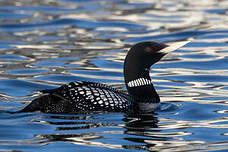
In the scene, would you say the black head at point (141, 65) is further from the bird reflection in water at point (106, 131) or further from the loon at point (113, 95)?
the bird reflection in water at point (106, 131)

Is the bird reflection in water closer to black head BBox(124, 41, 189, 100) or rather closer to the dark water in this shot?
the dark water

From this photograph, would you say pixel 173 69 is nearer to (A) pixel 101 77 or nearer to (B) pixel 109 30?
(A) pixel 101 77

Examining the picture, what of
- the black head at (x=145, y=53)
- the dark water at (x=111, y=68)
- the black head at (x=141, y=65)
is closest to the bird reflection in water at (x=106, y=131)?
the dark water at (x=111, y=68)

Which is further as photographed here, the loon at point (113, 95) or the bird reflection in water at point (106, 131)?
the loon at point (113, 95)

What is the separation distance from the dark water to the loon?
9cm

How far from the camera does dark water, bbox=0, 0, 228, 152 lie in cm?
530

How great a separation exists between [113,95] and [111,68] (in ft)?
11.1

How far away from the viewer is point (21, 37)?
40.5 ft

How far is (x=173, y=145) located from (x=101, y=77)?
380 centimetres

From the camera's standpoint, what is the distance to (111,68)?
9453mm

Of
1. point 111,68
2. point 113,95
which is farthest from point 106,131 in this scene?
point 111,68

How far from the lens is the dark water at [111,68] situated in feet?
17.4

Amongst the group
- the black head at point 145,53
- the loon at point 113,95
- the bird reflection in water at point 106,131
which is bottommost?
the bird reflection in water at point 106,131

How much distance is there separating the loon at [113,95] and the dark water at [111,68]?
89 millimetres
